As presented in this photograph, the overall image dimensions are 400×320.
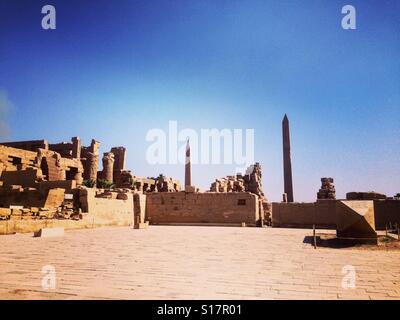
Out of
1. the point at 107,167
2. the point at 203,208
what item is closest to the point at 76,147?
the point at 107,167

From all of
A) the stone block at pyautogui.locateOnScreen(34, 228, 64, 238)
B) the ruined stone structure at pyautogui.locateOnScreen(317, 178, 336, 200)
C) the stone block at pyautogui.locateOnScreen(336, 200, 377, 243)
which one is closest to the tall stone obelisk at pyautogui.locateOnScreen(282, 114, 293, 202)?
the ruined stone structure at pyautogui.locateOnScreen(317, 178, 336, 200)

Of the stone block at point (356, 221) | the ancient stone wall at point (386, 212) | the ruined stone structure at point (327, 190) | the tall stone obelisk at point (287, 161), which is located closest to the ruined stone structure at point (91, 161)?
the tall stone obelisk at point (287, 161)

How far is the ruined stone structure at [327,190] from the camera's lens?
2658 centimetres

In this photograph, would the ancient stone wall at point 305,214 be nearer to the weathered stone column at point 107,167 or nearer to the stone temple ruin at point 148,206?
the stone temple ruin at point 148,206

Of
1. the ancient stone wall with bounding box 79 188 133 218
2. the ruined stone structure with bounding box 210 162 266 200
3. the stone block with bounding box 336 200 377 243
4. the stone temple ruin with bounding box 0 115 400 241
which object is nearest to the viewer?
the stone block with bounding box 336 200 377 243

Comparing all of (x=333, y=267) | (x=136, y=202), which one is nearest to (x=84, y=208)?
(x=136, y=202)

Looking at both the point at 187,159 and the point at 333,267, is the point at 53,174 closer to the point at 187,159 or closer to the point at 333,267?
the point at 187,159

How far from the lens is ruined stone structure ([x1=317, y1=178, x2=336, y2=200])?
2658 centimetres

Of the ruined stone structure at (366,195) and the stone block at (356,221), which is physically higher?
the ruined stone structure at (366,195)

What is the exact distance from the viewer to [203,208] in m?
20.5

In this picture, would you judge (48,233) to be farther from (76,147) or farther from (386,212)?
(76,147)

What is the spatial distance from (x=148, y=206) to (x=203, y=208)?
417 cm

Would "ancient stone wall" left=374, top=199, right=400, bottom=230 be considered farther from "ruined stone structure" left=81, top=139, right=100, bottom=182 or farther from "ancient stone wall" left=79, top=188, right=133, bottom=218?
"ruined stone structure" left=81, top=139, right=100, bottom=182
